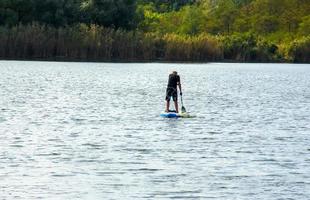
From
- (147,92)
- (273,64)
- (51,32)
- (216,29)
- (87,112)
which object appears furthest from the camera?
(216,29)

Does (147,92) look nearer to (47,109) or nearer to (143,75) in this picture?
(47,109)

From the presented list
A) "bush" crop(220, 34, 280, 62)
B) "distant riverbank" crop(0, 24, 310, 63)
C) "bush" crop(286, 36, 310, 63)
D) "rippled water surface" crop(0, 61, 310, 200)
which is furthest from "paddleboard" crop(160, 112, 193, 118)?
"bush" crop(286, 36, 310, 63)

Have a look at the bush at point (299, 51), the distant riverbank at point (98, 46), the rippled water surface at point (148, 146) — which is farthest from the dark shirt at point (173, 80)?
the bush at point (299, 51)

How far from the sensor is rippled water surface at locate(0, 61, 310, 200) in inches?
901

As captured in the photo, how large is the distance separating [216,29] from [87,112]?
430ft

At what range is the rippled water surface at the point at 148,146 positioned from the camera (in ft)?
75.0

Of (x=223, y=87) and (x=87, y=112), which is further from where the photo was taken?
(x=223, y=87)

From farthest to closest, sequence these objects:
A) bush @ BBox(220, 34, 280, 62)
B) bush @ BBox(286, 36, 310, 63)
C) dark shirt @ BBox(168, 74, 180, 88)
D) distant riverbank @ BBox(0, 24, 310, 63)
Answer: bush @ BBox(286, 36, 310, 63) < bush @ BBox(220, 34, 280, 62) < distant riverbank @ BBox(0, 24, 310, 63) < dark shirt @ BBox(168, 74, 180, 88)

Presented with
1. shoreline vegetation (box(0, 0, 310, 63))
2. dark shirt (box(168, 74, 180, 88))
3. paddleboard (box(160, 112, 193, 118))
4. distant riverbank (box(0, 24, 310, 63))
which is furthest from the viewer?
shoreline vegetation (box(0, 0, 310, 63))

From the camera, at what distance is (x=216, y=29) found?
173 meters

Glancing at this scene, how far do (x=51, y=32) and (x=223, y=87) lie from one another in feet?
121

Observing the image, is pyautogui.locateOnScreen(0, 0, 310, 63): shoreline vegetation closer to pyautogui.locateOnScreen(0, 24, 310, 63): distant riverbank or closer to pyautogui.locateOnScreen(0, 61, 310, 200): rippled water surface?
pyautogui.locateOnScreen(0, 24, 310, 63): distant riverbank

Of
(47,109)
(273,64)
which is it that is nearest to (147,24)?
(273,64)

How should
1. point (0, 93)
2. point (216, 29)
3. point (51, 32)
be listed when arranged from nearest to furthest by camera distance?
point (0, 93)
point (51, 32)
point (216, 29)
